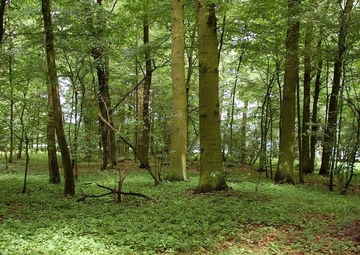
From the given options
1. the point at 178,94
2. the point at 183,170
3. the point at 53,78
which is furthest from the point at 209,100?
the point at 53,78

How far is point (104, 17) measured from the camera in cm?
923

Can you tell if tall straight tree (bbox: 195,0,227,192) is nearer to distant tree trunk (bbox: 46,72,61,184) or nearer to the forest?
the forest

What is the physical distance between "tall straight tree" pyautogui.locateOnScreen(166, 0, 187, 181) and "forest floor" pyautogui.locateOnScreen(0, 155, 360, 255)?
1.80 meters

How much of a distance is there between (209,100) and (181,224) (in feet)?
10.4

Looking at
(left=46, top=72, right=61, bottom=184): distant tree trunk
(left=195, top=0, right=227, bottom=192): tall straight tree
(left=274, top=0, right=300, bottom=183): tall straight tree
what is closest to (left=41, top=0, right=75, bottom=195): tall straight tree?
(left=46, top=72, right=61, bottom=184): distant tree trunk

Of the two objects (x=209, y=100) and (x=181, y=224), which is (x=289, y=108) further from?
(x=181, y=224)

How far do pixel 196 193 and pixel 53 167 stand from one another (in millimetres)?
4803

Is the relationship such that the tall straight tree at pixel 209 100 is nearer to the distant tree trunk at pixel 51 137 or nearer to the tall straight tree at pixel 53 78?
the tall straight tree at pixel 53 78

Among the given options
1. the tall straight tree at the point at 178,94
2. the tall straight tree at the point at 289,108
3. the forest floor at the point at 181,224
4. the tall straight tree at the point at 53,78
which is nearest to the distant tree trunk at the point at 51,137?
the forest floor at the point at 181,224

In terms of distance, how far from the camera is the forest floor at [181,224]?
3.90 metres

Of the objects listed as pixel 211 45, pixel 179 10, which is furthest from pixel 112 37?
pixel 211 45

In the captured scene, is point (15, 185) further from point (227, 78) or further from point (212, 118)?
point (227, 78)

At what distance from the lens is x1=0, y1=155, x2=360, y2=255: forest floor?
3902 millimetres

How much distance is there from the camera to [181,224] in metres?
4.79
